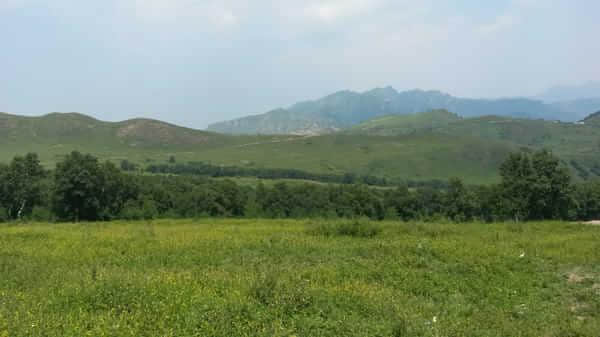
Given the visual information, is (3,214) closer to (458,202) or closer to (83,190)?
(83,190)

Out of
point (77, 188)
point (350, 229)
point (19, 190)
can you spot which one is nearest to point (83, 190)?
point (77, 188)

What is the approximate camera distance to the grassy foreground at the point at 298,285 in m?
9.27

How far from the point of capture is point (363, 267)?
1553 cm

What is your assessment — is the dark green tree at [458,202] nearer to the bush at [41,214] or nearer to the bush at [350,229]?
the bush at [350,229]

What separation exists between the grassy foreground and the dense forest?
23836 mm

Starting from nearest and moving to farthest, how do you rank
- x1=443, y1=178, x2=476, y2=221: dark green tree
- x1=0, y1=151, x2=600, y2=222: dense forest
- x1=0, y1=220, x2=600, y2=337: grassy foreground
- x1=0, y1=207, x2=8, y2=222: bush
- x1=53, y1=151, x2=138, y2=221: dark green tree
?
1. x1=0, y1=220, x2=600, y2=337: grassy foreground
2. x1=0, y1=151, x2=600, y2=222: dense forest
3. x1=53, y1=151, x2=138, y2=221: dark green tree
4. x1=0, y1=207, x2=8, y2=222: bush
5. x1=443, y1=178, x2=476, y2=221: dark green tree

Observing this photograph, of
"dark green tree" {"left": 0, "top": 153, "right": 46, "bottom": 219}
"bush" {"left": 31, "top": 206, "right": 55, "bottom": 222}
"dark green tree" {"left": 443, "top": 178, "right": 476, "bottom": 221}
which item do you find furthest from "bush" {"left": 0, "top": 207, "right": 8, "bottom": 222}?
"dark green tree" {"left": 443, "top": 178, "right": 476, "bottom": 221}

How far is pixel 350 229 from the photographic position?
2358 cm

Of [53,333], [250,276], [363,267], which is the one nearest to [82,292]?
[53,333]

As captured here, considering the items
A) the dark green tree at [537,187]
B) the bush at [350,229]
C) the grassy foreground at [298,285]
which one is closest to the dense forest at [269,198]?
the dark green tree at [537,187]

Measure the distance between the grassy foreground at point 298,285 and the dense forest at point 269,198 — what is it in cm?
2384

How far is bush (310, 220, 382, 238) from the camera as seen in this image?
23359mm

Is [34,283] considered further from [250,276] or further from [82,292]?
[250,276]

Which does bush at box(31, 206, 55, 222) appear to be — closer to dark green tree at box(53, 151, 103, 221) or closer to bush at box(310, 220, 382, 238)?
dark green tree at box(53, 151, 103, 221)
